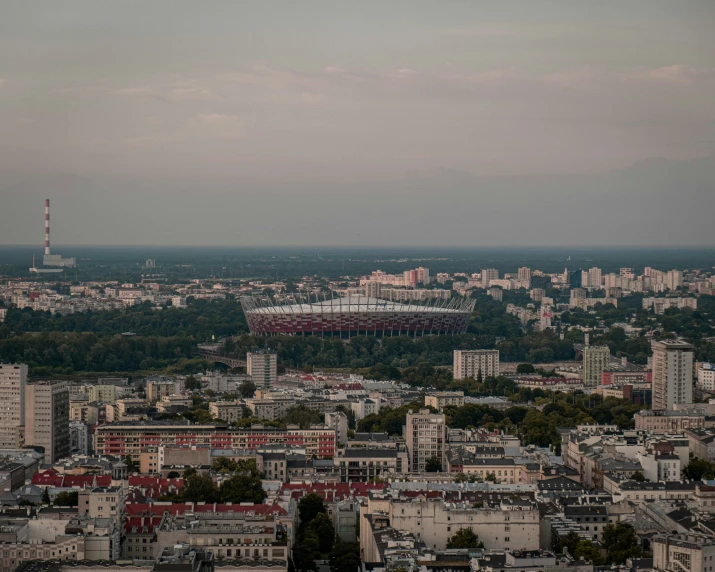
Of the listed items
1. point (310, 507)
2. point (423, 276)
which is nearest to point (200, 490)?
point (310, 507)

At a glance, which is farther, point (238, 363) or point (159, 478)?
point (238, 363)

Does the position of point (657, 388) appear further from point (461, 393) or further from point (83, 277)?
point (83, 277)

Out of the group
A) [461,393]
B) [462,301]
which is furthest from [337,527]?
[462,301]

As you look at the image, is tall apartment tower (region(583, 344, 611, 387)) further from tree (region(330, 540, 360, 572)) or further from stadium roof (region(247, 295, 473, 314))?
tree (region(330, 540, 360, 572))

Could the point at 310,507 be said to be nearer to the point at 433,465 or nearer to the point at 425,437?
the point at 433,465

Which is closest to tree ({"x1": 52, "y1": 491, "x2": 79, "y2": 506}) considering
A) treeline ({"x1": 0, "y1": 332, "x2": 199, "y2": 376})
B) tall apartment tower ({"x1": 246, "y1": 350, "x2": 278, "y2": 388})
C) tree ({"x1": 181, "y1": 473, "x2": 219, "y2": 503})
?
tree ({"x1": 181, "y1": 473, "x2": 219, "y2": 503})

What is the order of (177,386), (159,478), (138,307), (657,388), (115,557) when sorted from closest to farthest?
(115,557) < (159,478) < (657,388) < (177,386) < (138,307)
